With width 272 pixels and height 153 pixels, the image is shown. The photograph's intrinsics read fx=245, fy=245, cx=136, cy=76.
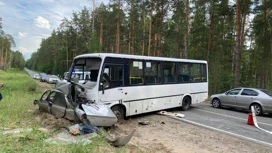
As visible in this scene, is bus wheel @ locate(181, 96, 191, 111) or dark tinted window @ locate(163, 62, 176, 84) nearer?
dark tinted window @ locate(163, 62, 176, 84)

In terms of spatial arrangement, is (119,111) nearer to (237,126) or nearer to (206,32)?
(237,126)

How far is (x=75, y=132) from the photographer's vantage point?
6234mm

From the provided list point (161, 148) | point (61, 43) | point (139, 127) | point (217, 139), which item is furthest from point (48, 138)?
point (61, 43)

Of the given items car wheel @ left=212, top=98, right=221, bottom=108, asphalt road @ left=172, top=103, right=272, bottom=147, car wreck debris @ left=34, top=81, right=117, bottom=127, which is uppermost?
car wreck debris @ left=34, top=81, right=117, bottom=127

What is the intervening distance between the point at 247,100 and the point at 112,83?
857cm

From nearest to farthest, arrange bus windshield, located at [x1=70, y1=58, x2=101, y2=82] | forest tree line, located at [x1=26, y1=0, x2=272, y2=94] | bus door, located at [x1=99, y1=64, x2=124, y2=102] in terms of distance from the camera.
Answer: bus door, located at [x1=99, y1=64, x2=124, y2=102], bus windshield, located at [x1=70, y1=58, x2=101, y2=82], forest tree line, located at [x1=26, y1=0, x2=272, y2=94]

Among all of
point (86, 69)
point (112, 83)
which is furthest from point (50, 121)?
point (86, 69)

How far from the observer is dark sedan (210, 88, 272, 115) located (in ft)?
42.8

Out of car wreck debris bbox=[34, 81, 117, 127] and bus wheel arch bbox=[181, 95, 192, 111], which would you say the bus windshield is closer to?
car wreck debris bbox=[34, 81, 117, 127]

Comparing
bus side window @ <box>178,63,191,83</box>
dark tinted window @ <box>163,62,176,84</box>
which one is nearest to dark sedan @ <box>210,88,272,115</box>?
bus side window @ <box>178,63,191,83</box>

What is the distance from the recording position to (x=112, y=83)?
31.1 feet

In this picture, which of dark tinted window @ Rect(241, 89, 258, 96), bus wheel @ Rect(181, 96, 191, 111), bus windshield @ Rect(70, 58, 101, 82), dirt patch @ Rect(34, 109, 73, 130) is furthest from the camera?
dark tinted window @ Rect(241, 89, 258, 96)

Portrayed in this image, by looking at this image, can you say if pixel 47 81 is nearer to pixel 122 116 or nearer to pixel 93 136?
pixel 122 116

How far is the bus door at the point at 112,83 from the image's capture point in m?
9.09
